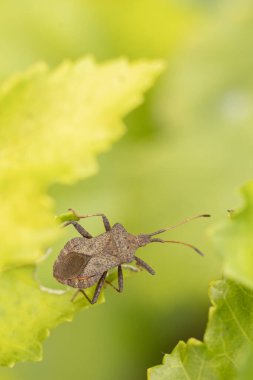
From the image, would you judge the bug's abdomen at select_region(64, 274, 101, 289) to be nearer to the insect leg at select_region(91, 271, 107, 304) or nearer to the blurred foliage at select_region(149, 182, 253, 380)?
the insect leg at select_region(91, 271, 107, 304)

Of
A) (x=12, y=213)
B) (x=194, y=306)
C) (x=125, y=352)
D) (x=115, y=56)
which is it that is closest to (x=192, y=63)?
(x=115, y=56)

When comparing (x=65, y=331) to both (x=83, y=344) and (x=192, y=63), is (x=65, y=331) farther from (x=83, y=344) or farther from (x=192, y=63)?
(x=192, y=63)

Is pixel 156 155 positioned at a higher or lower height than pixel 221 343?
higher

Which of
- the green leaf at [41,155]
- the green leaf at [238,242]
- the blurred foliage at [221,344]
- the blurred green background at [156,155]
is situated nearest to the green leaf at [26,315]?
the green leaf at [41,155]

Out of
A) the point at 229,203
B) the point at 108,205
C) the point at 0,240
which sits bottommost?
the point at 0,240

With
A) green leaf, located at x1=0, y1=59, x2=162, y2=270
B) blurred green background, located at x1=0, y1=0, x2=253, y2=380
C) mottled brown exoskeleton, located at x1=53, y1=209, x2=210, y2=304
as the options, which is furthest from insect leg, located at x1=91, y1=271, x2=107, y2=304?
blurred green background, located at x1=0, y1=0, x2=253, y2=380

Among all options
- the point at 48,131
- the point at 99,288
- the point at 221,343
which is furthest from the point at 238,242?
the point at 48,131

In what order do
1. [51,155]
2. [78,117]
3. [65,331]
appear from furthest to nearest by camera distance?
1. [65,331]
2. [78,117]
3. [51,155]

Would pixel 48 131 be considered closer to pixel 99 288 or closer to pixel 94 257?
pixel 99 288
